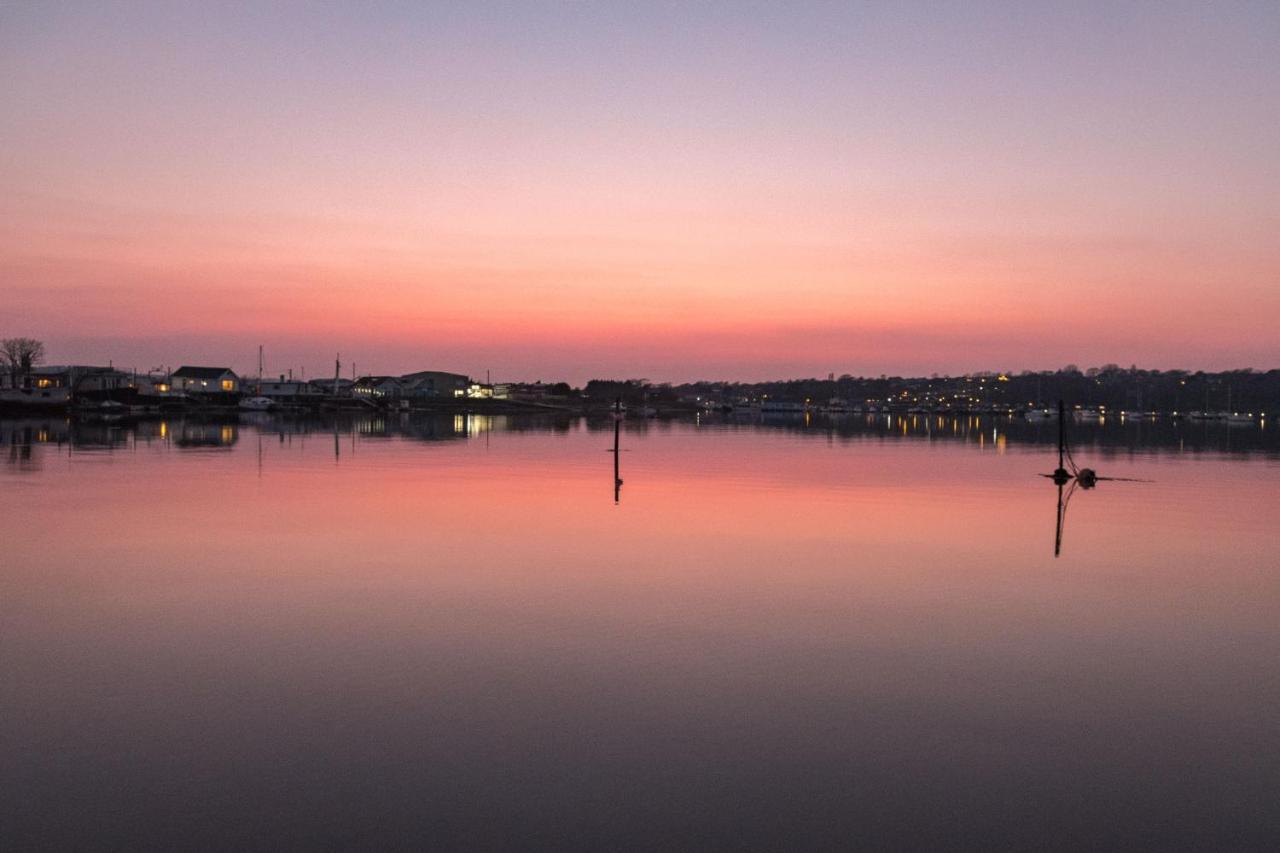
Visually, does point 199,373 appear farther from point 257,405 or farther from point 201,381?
point 257,405

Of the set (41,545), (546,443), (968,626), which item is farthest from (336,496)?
(546,443)

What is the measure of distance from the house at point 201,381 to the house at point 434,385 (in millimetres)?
32710

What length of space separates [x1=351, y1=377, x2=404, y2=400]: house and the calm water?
139169mm

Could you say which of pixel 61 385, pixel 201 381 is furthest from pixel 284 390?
pixel 61 385

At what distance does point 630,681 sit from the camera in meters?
11.6

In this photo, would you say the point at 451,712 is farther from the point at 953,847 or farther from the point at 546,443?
the point at 546,443

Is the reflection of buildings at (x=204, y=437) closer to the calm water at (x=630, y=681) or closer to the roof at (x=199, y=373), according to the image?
the calm water at (x=630, y=681)

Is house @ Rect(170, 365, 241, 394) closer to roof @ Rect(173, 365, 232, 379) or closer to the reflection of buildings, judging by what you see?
roof @ Rect(173, 365, 232, 379)

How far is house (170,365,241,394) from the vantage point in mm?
141000

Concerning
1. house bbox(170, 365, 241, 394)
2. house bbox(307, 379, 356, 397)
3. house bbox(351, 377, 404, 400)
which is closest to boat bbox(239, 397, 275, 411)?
house bbox(170, 365, 241, 394)

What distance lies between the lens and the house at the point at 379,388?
16275cm

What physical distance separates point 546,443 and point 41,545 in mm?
47728

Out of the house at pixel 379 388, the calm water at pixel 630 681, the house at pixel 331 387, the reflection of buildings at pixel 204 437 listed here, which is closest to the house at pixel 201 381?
the house at pixel 331 387

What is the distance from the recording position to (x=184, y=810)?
26.1 feet
